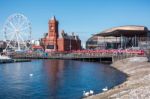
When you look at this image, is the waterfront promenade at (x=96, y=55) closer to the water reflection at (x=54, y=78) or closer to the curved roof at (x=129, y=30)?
the curved roof at (x=129, y=30)

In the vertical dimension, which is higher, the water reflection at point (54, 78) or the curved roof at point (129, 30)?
the curved roof at point (129, 30)

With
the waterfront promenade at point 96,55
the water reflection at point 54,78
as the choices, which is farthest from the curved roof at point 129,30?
the water reflection at point 54,78

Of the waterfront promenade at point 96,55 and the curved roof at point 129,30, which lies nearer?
the waterfront promenade at point 96,55

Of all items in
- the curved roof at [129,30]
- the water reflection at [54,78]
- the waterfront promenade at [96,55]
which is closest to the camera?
the water reflection at [54,78]

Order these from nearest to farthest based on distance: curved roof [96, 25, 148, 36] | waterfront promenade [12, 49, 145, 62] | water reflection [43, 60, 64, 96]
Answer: water reflection [43, 60, 64, 96] < waterfront promenade [12, 49, 145, 62] < curved roof [96, 25, 148, 36]

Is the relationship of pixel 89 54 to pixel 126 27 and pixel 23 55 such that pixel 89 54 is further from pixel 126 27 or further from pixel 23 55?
pixel 23 55

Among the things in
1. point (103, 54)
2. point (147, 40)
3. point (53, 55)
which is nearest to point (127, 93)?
point (103, 54)

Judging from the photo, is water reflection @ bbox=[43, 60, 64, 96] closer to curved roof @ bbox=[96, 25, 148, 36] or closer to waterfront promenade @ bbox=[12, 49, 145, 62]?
waterfront promenade @ bbox=[12, 49, 145, 62]

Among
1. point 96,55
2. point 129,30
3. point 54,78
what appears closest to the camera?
point 54,78

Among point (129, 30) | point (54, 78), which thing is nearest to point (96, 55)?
point (129, 30)

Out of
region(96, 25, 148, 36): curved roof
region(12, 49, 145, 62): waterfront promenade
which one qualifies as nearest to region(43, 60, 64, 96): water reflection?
region(12, 49, 145, 62): waterfront promenade

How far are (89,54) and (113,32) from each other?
574 inches

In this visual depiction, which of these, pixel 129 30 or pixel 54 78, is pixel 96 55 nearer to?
pixel 129 30

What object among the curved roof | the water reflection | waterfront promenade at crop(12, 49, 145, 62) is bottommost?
the water reflection
